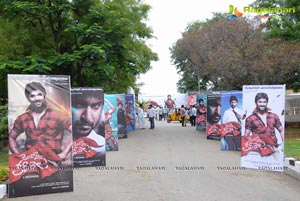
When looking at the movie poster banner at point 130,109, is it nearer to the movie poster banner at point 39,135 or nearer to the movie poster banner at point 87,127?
the movie poster banner at point 87,127

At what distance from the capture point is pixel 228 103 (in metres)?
16.1

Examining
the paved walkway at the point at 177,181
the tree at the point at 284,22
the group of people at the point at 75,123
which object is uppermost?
the tree at the point at 284,22

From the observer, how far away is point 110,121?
1515cm

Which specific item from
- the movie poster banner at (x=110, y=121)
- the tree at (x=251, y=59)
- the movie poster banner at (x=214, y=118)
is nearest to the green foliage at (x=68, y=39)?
the movie poster banner at (x=110, y=121)

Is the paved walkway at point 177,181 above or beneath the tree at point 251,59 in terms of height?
beneath

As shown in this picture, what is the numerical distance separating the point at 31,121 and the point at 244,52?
18.7 meters

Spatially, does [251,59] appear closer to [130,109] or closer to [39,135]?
[130,109]

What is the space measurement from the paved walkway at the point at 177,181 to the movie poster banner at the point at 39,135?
12.6 inches

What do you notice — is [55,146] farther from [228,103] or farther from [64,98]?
[228,103]

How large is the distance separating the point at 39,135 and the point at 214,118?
43.4 feet

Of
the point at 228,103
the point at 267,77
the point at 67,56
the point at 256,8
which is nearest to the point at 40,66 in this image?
the point at 67,56

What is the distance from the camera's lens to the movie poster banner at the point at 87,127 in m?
11.4

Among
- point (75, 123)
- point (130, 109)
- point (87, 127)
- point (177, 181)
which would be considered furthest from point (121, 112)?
point (177, 181)

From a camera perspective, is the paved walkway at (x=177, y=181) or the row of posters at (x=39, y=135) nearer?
the row of posters at (x=39, y=135)
